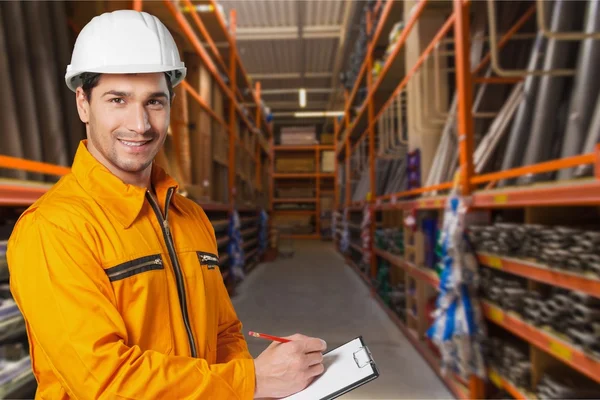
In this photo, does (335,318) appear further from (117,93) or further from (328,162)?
(328,162)

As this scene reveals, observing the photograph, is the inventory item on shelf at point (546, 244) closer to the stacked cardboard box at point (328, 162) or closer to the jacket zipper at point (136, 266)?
the jacket zipper at point (136, 266)

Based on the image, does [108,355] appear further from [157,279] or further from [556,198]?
[556,198]

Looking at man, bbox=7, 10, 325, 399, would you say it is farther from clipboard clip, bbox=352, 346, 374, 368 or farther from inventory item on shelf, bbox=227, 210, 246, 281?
inventory item on shelf, bbox=227, 210, 246, 281

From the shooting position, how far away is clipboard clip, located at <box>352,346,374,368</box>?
2.89ft

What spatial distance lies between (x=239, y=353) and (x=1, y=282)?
1.28 meters

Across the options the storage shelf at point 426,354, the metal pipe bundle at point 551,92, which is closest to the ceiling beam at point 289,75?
the storage shelf at point 426,354

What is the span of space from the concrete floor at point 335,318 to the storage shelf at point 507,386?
397 millimetres

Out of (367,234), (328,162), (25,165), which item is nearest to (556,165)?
(25,165)

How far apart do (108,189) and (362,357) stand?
2.08 feet

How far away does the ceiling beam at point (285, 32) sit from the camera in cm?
812

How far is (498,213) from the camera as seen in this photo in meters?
2.99

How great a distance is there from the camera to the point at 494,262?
7.30 feet

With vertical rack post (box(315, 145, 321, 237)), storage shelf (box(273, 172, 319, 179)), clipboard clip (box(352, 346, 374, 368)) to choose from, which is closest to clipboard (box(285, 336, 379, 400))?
clipboard clip (box(352, 346, 374, 368))

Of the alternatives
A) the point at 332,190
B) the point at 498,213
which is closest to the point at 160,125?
the point at 498,213
